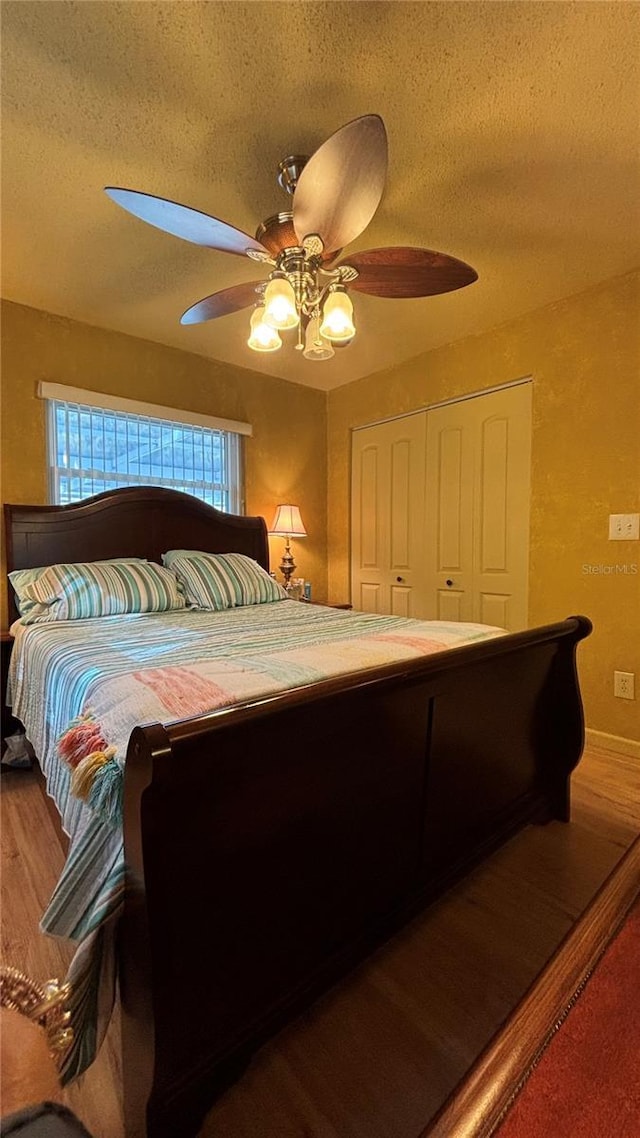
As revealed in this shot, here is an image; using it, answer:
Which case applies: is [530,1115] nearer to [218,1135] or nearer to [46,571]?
[218,1135]

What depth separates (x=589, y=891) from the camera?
1486 mm

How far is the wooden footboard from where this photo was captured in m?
0.80

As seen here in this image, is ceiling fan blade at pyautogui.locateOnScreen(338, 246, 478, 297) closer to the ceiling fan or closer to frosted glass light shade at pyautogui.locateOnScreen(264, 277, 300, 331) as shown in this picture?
the ceiling fan

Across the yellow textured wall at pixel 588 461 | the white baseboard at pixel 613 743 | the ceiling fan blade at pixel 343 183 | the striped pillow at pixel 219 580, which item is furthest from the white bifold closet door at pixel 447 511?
the ceiling fan blade at pixel 343 183

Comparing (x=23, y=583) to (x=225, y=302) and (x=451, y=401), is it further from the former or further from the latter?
(x=451, y=401)

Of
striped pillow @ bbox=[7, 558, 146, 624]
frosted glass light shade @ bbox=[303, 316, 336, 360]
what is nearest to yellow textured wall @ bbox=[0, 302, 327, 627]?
striped pillow @ bbox=[7, 558, 146, 624]

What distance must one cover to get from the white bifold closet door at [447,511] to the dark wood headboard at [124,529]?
93 centimetres

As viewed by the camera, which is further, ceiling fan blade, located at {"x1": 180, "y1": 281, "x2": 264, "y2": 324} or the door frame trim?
the door frame trim

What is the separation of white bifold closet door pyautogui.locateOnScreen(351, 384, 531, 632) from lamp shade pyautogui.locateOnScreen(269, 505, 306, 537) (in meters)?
0.58

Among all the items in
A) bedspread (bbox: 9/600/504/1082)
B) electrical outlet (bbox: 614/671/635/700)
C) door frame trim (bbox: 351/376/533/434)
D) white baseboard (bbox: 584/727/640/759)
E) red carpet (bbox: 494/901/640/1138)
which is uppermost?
door frame trim (bbox: 351/376/533/434)

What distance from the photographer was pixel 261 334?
1.80 meters

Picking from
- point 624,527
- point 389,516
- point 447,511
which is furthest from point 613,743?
point 389,516

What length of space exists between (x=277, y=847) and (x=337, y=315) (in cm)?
154

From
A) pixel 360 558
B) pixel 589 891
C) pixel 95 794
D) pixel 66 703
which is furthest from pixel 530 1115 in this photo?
pixel 360 558
